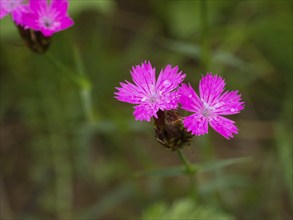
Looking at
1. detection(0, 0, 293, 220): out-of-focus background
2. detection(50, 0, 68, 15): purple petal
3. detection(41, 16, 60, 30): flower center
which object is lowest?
detection(41, 16, 60, 30): flower center

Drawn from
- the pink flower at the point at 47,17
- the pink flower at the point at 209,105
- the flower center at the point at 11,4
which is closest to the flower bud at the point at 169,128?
the pink flower at the point at 209,105

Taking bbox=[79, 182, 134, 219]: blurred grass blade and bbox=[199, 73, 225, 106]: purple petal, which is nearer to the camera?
bbox=[199, 73, 225, 106]: purple petal

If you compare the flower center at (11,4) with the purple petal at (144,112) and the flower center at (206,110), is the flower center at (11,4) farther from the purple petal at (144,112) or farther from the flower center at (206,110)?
the flower center at (206,110)

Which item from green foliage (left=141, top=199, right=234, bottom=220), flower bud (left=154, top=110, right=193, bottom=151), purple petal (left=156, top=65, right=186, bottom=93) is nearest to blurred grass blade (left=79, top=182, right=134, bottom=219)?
green foliage (left=141, top=199, right=234, bottom=220)

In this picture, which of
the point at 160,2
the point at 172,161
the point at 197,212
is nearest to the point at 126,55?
the point at 160,2

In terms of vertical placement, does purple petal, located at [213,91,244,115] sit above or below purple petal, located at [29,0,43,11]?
below

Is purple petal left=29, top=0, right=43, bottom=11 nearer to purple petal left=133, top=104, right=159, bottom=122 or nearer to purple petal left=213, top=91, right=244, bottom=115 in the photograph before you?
purple petal left=133, top=104, right=159, bottom=122

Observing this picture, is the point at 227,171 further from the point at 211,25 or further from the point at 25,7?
the point at 25,7
